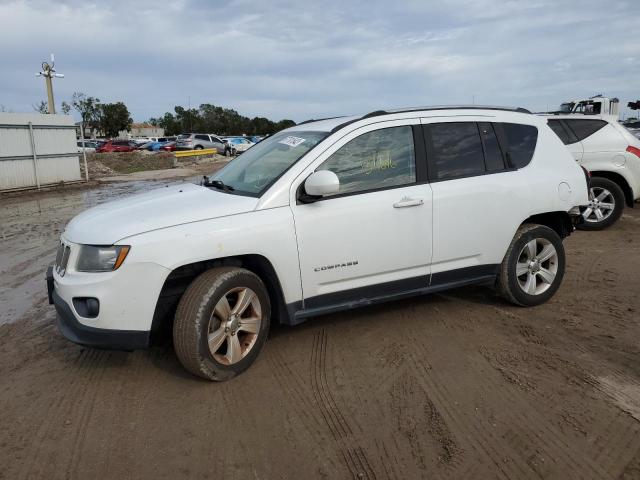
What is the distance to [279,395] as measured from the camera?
3.43m

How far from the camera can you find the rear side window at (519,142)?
471 cm

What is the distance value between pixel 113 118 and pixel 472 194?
85396 mm

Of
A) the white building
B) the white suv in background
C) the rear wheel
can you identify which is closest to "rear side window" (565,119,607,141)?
the white suv in background

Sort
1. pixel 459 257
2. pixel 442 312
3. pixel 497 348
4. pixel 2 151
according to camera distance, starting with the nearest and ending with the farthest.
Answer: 1. pixel 497 348
2. pixel 459 257
3. pixel 442 312
4. pixel 2 151

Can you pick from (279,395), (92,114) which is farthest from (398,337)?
(92,114)

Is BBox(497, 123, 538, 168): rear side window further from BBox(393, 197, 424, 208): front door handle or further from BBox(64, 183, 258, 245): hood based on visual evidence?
BBox(64, 183, 258, 245): hood

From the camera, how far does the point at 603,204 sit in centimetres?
859

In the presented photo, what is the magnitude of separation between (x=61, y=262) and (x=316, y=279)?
5.96ft

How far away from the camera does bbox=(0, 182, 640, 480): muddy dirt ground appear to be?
2.75m

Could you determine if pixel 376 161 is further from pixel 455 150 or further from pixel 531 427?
pixel 531 427

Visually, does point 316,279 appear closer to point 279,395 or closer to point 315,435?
point 279,395

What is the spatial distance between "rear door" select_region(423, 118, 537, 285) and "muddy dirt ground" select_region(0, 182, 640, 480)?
588 mm

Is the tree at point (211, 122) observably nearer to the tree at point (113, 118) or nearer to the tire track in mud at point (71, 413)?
the tree at point (113, 118)

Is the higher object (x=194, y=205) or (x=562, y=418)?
(x=194, y=205)
